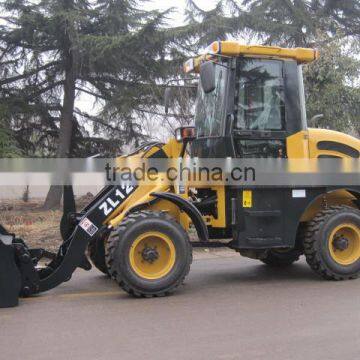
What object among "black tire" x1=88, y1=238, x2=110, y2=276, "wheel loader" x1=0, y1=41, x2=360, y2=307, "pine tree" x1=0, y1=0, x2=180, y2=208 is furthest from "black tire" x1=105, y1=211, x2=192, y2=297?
"pine tree" x1=0, y1=0, x2=180, y2=208

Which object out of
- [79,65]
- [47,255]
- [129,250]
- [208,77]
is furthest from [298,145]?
[79,65]

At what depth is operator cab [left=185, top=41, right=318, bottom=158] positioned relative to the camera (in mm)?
6900

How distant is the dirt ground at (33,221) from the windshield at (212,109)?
397cm

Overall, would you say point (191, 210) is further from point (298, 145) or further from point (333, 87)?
point (333, 87)

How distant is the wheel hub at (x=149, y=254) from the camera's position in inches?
253

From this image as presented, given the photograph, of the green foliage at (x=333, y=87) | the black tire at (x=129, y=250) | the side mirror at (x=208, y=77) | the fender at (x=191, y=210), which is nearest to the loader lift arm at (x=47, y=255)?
the black tire at (x=129, y=250)

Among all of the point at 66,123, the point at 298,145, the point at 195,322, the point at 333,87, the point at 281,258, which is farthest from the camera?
the point at 66,123

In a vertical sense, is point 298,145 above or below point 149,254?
above

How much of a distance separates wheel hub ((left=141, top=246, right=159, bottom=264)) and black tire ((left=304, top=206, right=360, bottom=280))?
6.77 ft

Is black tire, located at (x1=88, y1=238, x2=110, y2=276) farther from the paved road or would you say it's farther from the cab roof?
the cab roof

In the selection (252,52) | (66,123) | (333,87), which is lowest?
(252,52)

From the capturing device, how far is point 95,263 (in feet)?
24.8

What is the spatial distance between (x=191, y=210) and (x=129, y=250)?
0.87m

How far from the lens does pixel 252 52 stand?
6949 millimetres
